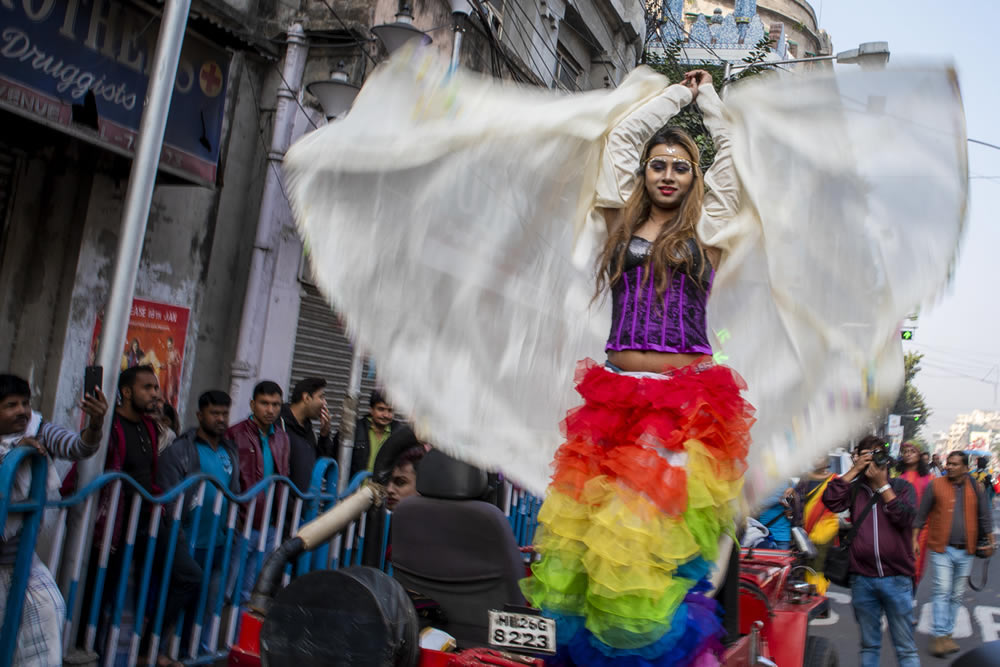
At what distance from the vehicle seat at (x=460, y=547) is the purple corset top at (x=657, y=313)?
80 centimetres

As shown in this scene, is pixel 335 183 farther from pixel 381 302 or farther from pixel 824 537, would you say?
pixel 824 537

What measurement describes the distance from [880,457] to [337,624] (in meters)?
4.94

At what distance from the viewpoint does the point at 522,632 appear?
2.65 m

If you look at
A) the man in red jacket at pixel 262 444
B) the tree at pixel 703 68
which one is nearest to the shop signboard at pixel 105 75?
the man in red jacket at pixel 262 444

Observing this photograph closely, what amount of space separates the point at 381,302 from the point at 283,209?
22.9 feet

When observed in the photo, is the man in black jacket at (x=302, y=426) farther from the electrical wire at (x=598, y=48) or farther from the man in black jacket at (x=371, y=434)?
the electrical wire at (x=598, y=48)

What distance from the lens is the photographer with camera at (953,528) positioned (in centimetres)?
853

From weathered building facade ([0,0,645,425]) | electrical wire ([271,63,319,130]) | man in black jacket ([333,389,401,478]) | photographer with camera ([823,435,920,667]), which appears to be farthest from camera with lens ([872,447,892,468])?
electrical wire ([271,63,319,130])

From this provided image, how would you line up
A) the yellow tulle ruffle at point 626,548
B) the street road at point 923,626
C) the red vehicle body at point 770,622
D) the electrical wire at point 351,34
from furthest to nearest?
the electrical wire at point 351,34 < the street road at point 923,626 < the red vehicle body at point 770,622 < the yellow tulle ruffle at point 626,548

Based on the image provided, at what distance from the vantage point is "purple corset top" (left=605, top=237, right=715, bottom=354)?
3.06 metres

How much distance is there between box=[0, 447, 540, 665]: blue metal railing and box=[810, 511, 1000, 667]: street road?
476 centimetres

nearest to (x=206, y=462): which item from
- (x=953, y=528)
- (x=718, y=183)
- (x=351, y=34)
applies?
(x=718, y=183)

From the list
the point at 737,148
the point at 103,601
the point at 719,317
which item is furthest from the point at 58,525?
the point at 737,148

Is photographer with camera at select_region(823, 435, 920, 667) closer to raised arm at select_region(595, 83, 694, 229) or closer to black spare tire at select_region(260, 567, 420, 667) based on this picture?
raised arm at select_region(595, 83, 694, 229)
